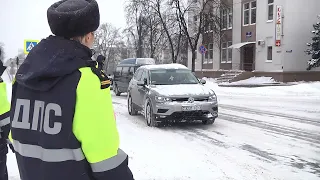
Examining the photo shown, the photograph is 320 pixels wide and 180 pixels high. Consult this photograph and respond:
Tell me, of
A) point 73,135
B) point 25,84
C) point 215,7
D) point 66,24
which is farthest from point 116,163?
point 215,7

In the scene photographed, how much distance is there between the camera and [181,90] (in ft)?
30.6

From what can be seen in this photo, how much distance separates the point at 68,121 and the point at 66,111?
0.05 meters

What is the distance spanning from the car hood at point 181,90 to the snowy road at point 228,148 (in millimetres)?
901

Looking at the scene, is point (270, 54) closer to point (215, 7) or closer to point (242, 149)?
point (215, 7)

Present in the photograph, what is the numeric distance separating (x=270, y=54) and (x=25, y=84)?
2974cm

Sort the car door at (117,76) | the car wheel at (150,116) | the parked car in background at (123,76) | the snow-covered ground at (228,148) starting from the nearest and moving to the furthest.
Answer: the snow-covered ground at (228,148) → the car wheel at (150,116) → the parked car in background at (123,76) → the car door at (117,76)

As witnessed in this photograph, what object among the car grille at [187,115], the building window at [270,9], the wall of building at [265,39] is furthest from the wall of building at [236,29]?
the car grille at [187,115]

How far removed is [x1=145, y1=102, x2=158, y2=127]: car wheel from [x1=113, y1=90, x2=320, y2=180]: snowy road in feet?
0.68

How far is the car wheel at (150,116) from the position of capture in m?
9.30

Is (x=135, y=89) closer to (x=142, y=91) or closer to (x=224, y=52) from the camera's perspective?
(x=142, y=91)

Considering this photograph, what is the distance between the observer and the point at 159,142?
24.2ft

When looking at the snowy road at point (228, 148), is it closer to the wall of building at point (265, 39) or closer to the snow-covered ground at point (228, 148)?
the snow-covered ground at point (228, 148)

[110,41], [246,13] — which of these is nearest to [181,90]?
[246,13]

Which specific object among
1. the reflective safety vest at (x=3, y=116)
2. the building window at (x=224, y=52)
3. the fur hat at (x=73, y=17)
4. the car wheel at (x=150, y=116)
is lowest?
the car wheel at (x=150, y=116)
